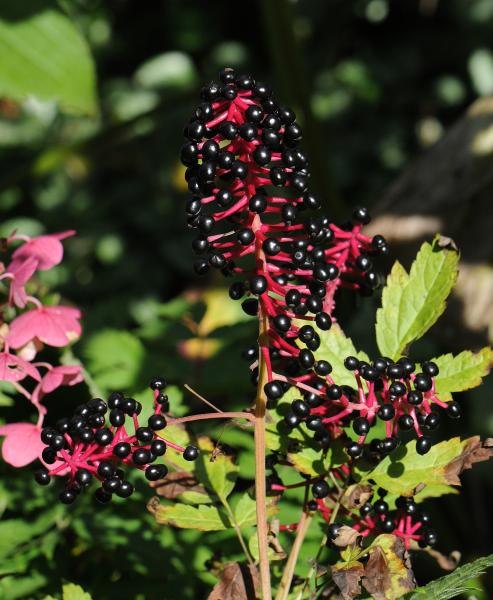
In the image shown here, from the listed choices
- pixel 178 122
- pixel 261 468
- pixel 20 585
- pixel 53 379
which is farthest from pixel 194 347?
pixel 261 468

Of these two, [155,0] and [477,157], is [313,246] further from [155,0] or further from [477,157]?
[155,0]

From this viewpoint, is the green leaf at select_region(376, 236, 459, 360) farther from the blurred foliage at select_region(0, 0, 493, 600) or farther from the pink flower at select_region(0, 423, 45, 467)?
the blurred foliage at select_region(0, 0, 493, 600)

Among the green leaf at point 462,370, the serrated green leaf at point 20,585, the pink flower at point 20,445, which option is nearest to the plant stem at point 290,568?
the green leaf at point 462,370

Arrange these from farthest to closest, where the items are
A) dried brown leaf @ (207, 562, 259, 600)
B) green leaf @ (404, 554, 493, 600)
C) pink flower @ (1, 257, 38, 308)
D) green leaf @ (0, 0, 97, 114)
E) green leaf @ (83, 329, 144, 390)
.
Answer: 1. green leaf @ (0, 0, 97, 114)
2. green leaf @ (83, 329, 144, 390)
3. pink flower @ (1, 257, 38, 308)
4. dried brown leaf @ (207, 562, 259, 600)
5. green leaf @ (404, 554, 493, 600)

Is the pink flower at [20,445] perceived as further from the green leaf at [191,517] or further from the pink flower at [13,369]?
the green leaf at [191,517]

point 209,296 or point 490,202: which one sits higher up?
point 209,296

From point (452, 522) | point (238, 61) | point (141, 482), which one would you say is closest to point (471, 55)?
point (238, 61)

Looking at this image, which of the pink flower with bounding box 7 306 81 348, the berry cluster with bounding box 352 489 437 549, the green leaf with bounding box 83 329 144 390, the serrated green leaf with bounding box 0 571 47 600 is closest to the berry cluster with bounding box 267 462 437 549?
the berry cluster with bounding box 352 489 437 549
